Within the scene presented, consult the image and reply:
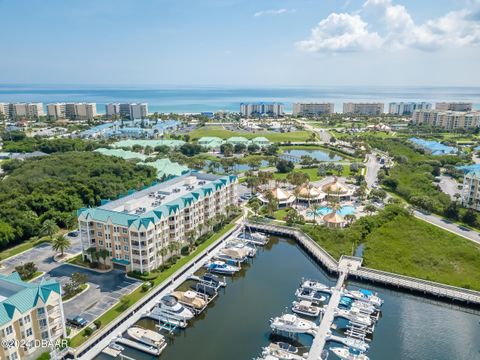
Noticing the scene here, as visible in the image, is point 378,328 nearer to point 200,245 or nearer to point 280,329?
point 280,329

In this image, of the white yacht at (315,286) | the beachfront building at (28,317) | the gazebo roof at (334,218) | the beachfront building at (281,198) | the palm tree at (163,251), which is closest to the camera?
the beachfront building at (28,317)

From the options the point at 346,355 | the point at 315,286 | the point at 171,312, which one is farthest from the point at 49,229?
the point at 346,355

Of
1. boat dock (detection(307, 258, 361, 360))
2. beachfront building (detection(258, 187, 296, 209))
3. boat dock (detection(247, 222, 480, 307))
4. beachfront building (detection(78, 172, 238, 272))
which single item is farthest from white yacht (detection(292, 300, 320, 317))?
beachfront building (detection(258, 187, 296, 209))

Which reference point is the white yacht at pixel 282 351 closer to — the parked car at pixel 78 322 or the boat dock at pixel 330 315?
the boat dock at pixel 330 315

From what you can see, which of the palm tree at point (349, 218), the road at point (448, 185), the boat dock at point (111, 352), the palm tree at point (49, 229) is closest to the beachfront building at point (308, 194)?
the palm tree at point (349, 218)

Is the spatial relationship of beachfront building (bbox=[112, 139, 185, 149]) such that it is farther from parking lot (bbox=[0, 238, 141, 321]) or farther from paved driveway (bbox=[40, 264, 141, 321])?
A: paved driveway (bbox=[40, 264, 141, 321])

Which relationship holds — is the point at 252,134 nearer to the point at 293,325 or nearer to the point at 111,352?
the point at 293,325

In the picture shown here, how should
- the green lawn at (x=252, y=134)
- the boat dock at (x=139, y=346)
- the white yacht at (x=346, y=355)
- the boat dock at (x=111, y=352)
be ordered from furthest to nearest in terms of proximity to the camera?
the green lawn at (x=252, y=134) < the boat dock at (x=139, y=346) < the boat dock at (x=111, y=352) < the white yacht at (x=346, y=355)

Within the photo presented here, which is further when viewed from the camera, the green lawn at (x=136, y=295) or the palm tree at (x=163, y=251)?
the palm tree at (x=163, y=251)
